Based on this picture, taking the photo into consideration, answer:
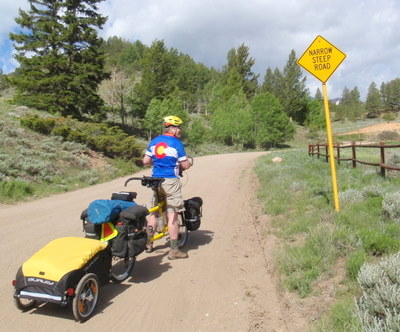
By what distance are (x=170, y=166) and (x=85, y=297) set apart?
2.46 m

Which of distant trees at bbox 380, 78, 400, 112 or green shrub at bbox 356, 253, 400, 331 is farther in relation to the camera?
distant trees at bbox 380, 78, 400, 112

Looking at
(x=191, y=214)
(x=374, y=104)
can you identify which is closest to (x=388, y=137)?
(x=191, y=214)

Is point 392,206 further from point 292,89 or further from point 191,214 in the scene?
point 292,89

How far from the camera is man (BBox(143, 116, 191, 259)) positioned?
5.64 meters

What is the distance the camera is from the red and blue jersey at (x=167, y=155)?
5629mm

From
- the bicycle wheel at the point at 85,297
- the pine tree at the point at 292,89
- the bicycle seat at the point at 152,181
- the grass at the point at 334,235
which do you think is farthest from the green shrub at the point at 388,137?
the bicycle wheel at the point at 85,297

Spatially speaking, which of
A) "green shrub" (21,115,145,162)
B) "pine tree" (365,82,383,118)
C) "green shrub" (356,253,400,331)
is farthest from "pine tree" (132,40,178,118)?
"pine tree" (365,82,383,118)

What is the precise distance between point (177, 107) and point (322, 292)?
1625 inches

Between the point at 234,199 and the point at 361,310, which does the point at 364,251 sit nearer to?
the point at 361,310

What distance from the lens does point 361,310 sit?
10.9ft

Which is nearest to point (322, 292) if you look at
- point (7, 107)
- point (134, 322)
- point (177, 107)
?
point (134, 322)

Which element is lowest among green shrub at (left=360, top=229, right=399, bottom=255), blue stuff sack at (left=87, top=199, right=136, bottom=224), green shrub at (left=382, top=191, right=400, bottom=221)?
green shrub at (left=360, top=229, right=399, bottom=255)

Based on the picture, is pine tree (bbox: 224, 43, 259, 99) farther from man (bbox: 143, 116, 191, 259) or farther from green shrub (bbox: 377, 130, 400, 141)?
man (bbox: 143, 116, 191, 259)

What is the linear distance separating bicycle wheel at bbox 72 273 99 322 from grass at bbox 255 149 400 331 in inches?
95.4
